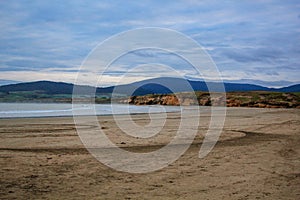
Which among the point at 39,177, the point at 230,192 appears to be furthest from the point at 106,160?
the point at 230,192

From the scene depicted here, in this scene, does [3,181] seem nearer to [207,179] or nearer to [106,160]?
[106,160]

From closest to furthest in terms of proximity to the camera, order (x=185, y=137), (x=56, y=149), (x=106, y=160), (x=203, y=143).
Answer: (x=106, y=160) → (x=56, y=149) → (x=203, y=143) → (x=185, y=137)

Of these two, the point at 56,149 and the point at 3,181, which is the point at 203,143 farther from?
the point at 3,181

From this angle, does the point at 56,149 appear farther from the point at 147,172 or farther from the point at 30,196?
the point at 30,196

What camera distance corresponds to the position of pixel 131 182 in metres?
9.09

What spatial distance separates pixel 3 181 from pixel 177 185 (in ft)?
14.2

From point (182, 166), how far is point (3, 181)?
5104 millimetres

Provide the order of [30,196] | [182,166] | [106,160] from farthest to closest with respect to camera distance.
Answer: [106,160] < [182,166] < [30,196]

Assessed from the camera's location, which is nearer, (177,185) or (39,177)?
(177,185)

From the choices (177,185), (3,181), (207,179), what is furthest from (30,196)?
(207,179)

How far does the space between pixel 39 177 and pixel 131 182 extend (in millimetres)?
2449

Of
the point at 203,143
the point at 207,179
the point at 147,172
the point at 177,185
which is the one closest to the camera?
the point at 177,185

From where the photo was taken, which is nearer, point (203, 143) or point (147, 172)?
point (147, 172)

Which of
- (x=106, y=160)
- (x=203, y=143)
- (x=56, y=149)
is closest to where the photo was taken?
(x=106, y=160)
